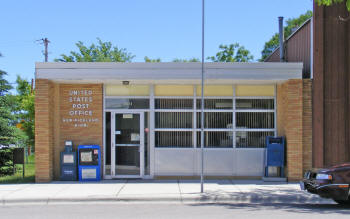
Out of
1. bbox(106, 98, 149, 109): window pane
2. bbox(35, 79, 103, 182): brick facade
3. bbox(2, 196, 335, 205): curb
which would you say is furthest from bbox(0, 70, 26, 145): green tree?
bbox(2, 196, 335, 205): curb

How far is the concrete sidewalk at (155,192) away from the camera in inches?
402

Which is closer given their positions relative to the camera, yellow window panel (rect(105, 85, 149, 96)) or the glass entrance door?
the glass entrance door

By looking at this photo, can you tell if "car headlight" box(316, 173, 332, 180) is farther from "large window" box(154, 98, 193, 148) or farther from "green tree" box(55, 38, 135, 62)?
"green tree" box(55, 38, 135, 62)

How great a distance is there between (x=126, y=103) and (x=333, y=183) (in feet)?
22.8

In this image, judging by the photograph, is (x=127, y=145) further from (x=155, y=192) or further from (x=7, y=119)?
(x=7, y=119)

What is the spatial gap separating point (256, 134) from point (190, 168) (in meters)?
2.42

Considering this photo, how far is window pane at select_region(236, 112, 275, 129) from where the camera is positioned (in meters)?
13.5

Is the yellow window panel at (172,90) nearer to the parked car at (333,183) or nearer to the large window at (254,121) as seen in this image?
the large window at (254,121)

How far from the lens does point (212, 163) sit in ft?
43.6

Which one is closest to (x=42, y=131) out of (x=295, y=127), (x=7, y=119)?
(x=7, y=119)

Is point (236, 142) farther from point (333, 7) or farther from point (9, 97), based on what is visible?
point (9, 97)

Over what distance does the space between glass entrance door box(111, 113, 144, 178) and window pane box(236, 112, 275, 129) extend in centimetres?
319

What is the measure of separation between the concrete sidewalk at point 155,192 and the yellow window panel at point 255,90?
2.87 meters

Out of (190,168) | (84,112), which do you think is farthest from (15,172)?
(190,168)
